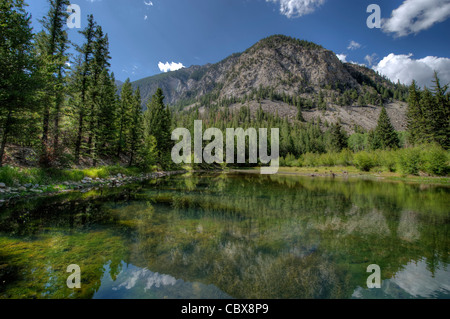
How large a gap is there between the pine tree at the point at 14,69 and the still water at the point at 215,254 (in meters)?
7.60

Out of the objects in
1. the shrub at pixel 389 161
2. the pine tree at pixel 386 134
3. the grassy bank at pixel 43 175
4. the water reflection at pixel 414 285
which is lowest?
the water reflection at pixel 414 285

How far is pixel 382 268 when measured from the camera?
5.61 m

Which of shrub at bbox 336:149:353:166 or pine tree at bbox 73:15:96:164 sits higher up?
pine tree at bbox 73:15:96:164

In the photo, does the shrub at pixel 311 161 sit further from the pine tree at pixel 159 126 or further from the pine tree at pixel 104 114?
the pine tree at pixel 104 114

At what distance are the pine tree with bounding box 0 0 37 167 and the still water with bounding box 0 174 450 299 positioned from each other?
24.9 feet

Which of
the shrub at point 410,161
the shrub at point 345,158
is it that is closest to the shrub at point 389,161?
the shrub at point 410,161

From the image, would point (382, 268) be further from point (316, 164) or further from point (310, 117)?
point (310, 117)

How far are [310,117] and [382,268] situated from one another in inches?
7674

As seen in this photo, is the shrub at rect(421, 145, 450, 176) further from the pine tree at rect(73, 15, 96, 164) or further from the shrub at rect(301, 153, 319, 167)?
the pine tree at rect(73, 15, 96, 164)

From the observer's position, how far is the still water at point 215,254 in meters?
4.42

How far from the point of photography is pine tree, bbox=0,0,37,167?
44.4 ft

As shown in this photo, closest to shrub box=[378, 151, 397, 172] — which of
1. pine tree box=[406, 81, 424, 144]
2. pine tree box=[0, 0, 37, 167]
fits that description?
pine tree box=[406, 81, 424, 144]

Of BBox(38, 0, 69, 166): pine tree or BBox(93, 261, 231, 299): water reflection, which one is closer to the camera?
BBox(93, 261, 231, 299): water reflection

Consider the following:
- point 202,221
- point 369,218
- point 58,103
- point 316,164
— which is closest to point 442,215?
point 369,218
